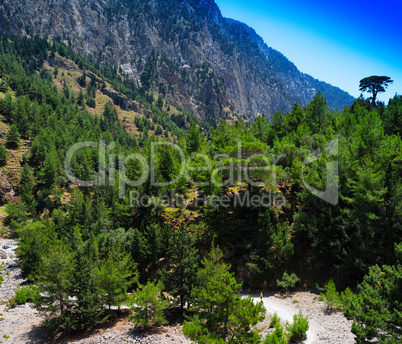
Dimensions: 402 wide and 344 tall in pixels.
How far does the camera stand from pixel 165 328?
2169cm

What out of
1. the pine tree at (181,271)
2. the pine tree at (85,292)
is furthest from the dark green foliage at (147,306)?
the pine tree at (85,292)

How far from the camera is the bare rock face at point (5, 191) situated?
6675 centimetres

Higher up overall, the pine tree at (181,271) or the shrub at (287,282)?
the pine tree at (181,271)

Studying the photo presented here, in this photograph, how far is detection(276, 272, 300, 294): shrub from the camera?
2619 cm

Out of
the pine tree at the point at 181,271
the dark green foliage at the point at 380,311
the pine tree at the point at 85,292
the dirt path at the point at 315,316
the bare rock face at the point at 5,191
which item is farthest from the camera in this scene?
the bare rock face at the point at 5,191

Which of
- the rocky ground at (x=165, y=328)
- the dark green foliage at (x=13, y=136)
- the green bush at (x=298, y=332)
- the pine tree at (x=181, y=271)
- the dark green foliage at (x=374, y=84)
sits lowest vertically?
the rocky ground at (x=165, y=328)

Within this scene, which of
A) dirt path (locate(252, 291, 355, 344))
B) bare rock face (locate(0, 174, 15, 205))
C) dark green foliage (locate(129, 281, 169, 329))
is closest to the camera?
dirt path (locate(252, 291, 355, 344))

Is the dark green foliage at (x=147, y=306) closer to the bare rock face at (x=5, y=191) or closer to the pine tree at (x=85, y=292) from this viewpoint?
the pine tree at (x=85, y=292)

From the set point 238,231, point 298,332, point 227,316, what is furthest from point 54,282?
point 298,332

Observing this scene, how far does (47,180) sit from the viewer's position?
68.5 m

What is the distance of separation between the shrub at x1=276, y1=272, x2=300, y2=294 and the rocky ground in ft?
Answer: 3.28

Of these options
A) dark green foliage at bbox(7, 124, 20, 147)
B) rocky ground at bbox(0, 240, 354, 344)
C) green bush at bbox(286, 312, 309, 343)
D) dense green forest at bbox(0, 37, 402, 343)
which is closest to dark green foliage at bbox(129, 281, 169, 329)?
dense green forest at bbox(0, 37, 402, 343)

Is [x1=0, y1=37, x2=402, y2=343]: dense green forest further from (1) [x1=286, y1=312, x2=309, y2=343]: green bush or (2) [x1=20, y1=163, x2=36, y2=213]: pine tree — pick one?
(2) [x1=20, y1=163, x2=36, y2=213]: pine tree

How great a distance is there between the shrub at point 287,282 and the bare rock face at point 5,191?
73492 millimetres
